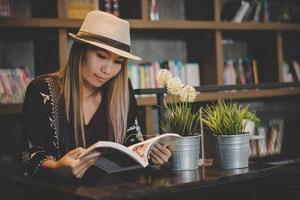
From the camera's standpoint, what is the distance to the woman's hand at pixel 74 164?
1599 mm

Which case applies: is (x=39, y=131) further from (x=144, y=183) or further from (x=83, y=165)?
(x=144, y=183)

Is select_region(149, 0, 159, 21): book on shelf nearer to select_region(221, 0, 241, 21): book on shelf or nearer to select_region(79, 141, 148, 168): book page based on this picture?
select_region(221, 0, 241, 21): book on shelf

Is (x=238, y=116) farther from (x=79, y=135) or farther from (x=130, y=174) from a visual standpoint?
(x=79, y=135)

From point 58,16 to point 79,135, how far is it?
1.14 metres

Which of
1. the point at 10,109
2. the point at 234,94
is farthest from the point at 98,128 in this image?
the point at 234,94

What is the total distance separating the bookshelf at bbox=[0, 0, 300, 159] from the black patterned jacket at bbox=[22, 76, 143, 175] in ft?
2.79

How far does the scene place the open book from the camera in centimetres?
155

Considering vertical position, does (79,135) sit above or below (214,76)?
below

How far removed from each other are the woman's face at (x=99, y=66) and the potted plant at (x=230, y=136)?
45 centimetres

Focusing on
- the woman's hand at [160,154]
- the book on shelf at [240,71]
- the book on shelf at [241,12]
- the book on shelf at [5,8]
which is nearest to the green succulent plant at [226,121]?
the woman's hand at [160,154]

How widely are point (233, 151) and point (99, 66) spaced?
2.11 feet

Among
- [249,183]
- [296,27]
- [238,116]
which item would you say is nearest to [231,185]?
[249,183]

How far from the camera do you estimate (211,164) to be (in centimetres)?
202

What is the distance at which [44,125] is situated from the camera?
1988 millimetres
